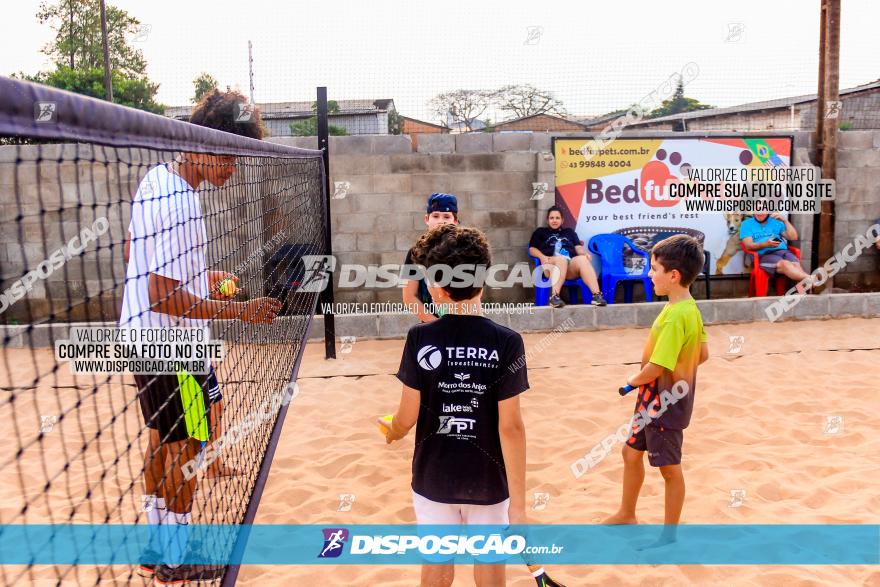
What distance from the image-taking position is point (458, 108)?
428 inches

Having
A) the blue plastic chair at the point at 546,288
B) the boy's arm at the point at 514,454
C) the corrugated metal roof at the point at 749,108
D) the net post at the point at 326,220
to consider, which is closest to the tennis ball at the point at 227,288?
the boy's arm at the point at 514,454

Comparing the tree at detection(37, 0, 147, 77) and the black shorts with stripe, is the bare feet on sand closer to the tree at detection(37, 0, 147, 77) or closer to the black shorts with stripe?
the black shorts with stripe

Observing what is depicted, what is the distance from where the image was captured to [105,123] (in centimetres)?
134

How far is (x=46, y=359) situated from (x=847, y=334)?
875 centimetres

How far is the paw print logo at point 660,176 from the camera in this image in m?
9.22

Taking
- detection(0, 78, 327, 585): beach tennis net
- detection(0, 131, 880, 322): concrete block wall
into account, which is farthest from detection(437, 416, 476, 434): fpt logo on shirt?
detection(0, 131, 880, 322): concrete block wall

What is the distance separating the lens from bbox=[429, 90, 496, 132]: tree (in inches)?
385

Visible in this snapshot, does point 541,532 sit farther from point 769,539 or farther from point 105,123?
point 105,123

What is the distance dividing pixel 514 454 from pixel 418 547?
1011mm

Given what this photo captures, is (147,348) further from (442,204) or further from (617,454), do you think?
(617,454)

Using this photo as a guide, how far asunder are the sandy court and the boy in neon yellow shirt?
0.46m

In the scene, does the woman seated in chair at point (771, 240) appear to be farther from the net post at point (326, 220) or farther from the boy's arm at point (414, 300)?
the boy's arm at point (414, 300)

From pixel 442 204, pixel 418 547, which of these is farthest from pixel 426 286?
pixel 418 547

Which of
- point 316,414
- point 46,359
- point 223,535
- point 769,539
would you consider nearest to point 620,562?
point 769,539
